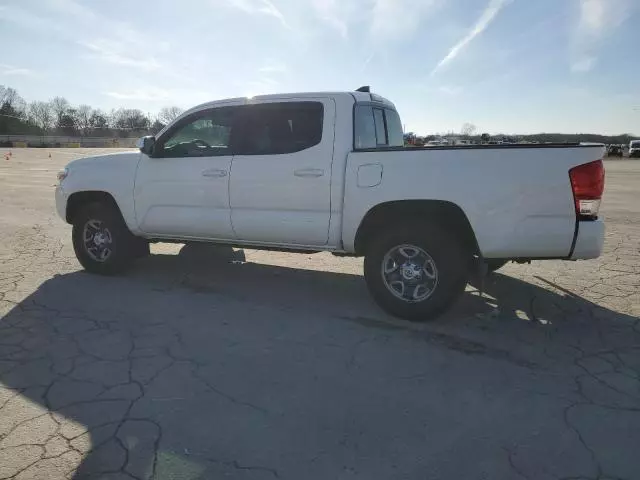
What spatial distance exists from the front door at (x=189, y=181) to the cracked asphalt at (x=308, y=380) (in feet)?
2.47

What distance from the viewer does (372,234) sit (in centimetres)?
425

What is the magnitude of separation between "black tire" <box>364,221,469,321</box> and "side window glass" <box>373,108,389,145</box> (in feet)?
4.43

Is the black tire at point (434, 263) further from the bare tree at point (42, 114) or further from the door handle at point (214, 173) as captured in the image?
the bare tree at point (42, 114)

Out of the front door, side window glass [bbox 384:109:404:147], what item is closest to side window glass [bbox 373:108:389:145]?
side window glass [bbox 384:109:404:147]

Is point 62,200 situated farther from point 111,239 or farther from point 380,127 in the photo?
point 380,127

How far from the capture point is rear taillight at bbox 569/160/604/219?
134 inches

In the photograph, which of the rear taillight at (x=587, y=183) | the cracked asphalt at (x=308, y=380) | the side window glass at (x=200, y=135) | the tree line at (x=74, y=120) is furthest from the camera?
the tree line at (x=74, y=120)

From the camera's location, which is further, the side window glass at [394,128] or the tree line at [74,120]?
the tree line at [74,120]

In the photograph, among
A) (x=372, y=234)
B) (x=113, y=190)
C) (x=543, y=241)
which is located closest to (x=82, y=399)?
(x=372, y=234)

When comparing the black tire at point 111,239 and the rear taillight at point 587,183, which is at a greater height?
the rear taillight at point 587,183

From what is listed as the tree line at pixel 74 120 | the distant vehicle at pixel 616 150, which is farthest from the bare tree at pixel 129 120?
the distant vehicle at pixel 616 150

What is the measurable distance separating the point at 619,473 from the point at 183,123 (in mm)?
4870

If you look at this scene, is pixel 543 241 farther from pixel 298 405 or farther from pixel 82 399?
pixel 82 399

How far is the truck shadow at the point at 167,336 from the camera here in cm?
244
